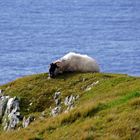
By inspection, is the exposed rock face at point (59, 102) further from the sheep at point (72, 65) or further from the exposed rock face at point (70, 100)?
the sheep at point (72, 65)

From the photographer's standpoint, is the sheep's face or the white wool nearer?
the sheep's face

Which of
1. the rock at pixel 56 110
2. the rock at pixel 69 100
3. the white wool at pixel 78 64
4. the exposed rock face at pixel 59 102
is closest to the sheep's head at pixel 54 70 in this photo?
the white wool at pixel 78 64

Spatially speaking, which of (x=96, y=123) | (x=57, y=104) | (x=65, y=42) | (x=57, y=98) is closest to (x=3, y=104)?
(x=57, y=98)

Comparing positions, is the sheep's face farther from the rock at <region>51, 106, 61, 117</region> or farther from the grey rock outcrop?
the rock at <region>51, 106, 61, 117</region>

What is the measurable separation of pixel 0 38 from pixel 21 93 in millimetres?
125122

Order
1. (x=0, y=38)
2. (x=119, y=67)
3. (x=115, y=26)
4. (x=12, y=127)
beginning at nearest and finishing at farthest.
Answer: (x=12, y=127), (x=119, y=67), (x=0, y=38), (x=115, y=26)

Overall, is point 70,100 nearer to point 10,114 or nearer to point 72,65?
point 10,114

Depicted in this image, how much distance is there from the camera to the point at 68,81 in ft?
107

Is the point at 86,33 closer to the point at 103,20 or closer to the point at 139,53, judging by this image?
Answer: the point at 103,20

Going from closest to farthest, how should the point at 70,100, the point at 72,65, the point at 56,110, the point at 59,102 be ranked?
the point at 56,110 < the point at 70,100 < the point at 59,102 < the point at 72,65

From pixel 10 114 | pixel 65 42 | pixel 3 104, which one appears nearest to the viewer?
pixel 10 114

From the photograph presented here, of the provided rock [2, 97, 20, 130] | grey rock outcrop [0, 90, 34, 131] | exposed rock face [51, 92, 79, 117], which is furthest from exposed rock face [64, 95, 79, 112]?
rock [2, 97, 20, 130]

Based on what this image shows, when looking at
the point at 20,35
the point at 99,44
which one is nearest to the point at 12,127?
the point at 99,44

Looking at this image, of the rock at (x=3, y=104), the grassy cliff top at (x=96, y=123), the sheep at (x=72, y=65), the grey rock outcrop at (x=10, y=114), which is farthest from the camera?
the sheep at (x=72, y=65)
